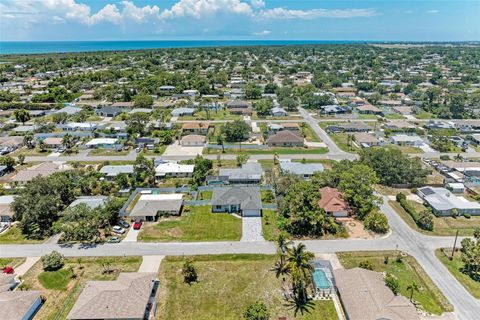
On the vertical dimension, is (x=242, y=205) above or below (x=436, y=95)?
below

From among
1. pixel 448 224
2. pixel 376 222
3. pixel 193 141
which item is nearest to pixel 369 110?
pixel 193 141

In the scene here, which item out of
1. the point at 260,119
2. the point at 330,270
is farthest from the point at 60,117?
the point at 330,270

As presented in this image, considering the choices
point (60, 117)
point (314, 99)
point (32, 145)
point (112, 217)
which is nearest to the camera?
point (112, 217)

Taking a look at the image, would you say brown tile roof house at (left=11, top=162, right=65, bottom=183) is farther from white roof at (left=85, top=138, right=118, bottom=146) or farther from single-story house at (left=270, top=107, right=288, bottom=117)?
single-story house at (left=270, top=107, right=288, bottom=117)

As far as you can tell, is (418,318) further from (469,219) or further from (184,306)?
(469,219)

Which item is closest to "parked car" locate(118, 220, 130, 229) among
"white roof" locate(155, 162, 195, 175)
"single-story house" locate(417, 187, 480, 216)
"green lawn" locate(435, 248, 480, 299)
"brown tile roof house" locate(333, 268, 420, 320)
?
"white roof" locate(155, 162, 195, 175)

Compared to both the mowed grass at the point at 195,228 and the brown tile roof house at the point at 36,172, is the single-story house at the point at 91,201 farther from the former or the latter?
the brown tile roof house at the point at 36,172
